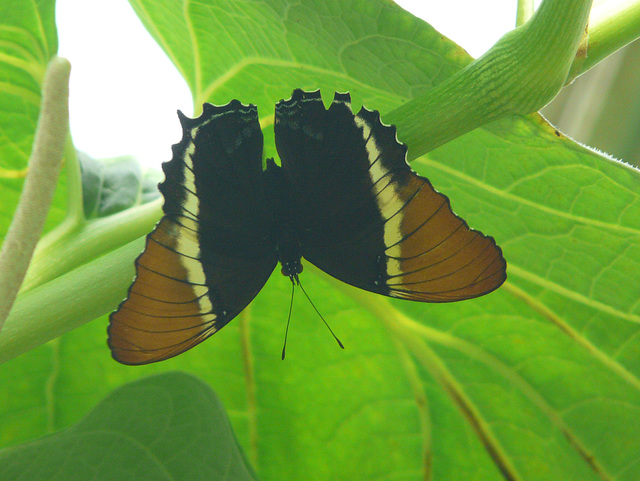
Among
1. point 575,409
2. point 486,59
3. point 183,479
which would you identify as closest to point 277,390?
point 183,479

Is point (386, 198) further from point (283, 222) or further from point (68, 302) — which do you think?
point (68, 302)

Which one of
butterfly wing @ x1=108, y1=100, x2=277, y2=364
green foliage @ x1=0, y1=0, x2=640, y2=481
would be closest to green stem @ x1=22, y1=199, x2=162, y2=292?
butterfly wing @ x1=108, y1=100, x2=277, y2=364

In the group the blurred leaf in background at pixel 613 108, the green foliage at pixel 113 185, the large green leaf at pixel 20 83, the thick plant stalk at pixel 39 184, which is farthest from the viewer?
the blurred leaf in background at pixel 613 108

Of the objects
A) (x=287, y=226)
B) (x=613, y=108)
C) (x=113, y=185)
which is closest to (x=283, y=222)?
(x=287, y=226)

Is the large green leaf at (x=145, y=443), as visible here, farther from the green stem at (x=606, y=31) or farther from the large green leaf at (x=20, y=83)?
the green stem at (x=606, y=31)

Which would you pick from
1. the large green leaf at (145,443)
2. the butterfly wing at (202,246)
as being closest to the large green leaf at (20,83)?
the butterfly wing at (202,246)

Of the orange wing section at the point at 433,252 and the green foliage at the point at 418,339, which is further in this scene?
the green foliage at the point at 418,339

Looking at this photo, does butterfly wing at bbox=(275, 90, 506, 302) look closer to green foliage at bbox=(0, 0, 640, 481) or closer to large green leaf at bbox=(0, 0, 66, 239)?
green foliage at bbox=(0, 0, 640, 481)
